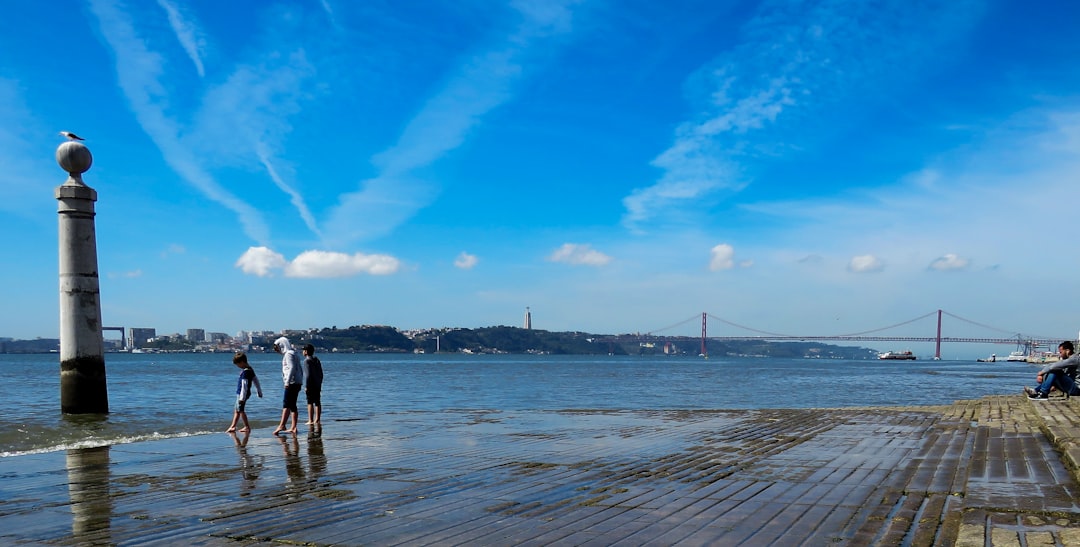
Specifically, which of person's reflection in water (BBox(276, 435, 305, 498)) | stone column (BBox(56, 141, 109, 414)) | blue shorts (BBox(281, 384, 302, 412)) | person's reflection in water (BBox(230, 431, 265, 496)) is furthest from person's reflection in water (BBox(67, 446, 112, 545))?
stone column (BBox(56, 141, 109, 414))

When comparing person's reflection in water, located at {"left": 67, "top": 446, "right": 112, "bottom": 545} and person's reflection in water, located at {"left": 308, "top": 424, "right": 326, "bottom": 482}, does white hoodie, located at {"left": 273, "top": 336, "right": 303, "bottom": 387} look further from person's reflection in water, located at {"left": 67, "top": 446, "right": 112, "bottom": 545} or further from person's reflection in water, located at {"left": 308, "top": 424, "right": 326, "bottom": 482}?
person's reflection in water, located at {"left": 67, "top": 446, "right": 112, "bottom": 545}

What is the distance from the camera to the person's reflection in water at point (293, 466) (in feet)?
25.5

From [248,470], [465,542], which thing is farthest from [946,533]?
[248,470]

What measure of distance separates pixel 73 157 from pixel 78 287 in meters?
3.23

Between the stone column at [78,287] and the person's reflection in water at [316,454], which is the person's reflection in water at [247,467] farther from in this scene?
the stone column at [78,287]

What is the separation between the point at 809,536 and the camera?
5.57 meters

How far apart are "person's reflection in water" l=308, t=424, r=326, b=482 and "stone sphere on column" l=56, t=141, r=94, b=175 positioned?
10333mm

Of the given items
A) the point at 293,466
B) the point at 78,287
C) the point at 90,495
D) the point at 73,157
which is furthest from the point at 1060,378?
the point at 73,157

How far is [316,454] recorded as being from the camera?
10.7 meters

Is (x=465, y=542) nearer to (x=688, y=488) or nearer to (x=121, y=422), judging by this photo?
(x=688, y=488)

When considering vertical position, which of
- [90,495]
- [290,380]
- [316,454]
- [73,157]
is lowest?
[316,454]

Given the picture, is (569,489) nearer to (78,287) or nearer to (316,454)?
(316,454)

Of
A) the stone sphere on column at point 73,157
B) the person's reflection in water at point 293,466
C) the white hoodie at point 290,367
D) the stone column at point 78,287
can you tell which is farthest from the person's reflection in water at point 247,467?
the stone sphere on column at point 73,157

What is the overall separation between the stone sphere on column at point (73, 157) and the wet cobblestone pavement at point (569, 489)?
10032 millimetres
